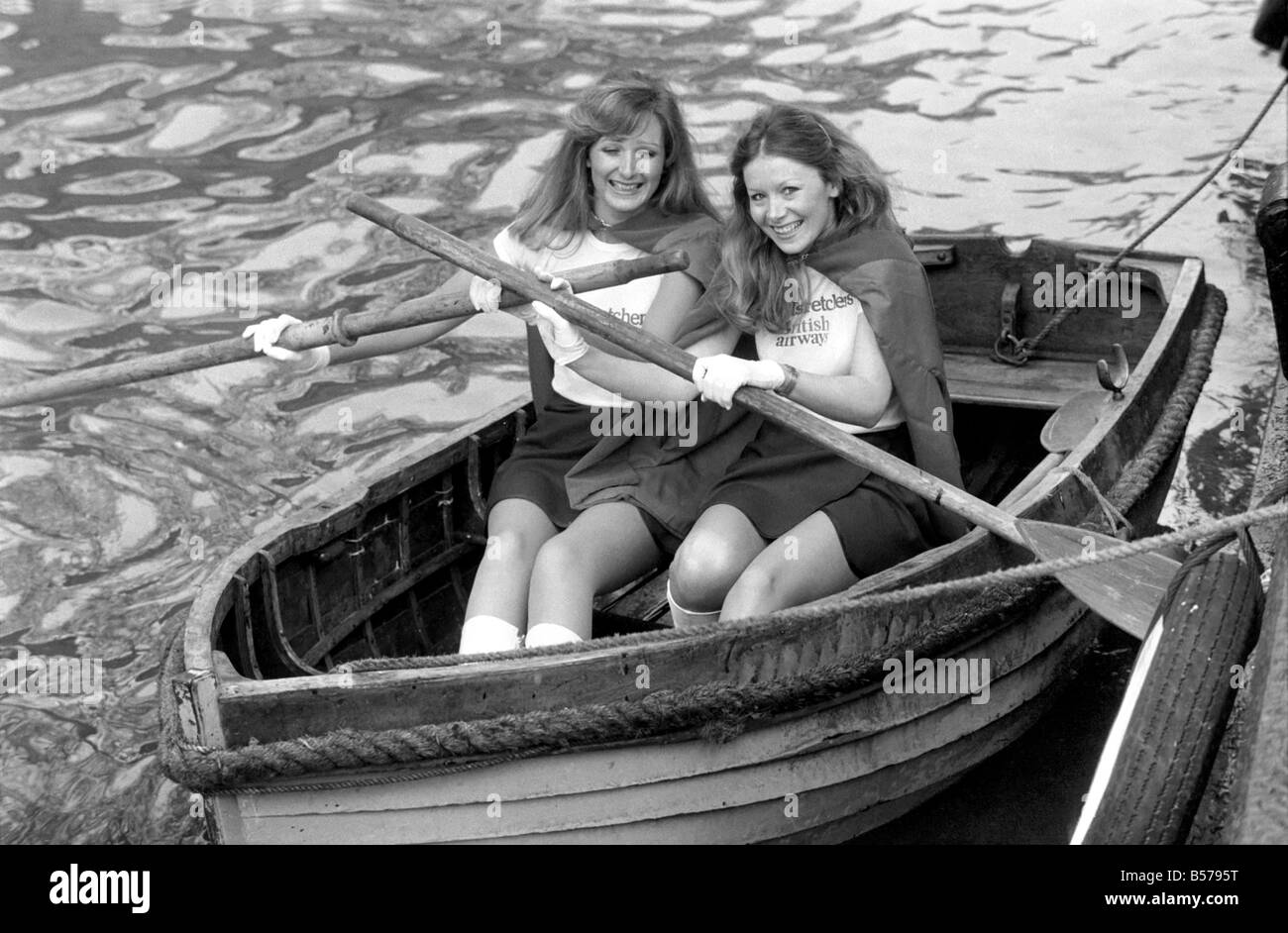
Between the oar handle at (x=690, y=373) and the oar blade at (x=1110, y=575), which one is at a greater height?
the oar handle at (x=690, y=373)

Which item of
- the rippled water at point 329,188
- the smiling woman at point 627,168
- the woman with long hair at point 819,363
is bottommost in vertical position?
the rippled water at point 329,188

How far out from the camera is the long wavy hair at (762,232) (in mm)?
4230

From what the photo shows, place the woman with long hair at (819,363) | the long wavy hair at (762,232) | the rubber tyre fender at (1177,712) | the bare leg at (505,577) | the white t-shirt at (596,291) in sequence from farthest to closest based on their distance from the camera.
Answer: the white t-shirt at (596,291) < the long wavy hair at (762,232) < the woman with long hair at (819,363) < the bare leg at (505,577) < the rubber tyre fender at (1177,712)

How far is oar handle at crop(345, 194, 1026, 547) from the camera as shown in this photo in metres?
3.91

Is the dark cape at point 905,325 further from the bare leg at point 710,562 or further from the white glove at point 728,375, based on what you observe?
the bare leg at point 710,562

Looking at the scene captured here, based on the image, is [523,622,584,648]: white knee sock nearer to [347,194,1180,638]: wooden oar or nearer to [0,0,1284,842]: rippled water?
[347,194,1180,638]: wooden oar

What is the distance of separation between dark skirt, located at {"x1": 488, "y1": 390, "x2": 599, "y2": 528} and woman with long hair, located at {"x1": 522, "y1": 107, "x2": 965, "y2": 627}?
0.32 m

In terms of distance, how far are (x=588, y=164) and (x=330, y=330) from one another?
900mm

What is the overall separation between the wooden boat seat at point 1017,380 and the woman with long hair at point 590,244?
151cm

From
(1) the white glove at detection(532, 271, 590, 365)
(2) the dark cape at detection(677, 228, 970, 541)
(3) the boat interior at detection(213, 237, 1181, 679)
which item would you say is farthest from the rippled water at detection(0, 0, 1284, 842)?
(2) the dark cape at detection(677, 228, 970, 541)

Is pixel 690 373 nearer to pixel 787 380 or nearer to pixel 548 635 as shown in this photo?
pixel 787 380

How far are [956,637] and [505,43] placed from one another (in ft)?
28.0

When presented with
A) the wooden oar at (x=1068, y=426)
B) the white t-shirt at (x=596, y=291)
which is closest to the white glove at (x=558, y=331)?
the white t-shirt at (x=596, y=291)

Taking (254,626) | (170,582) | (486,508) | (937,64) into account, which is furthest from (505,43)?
(254,626)
